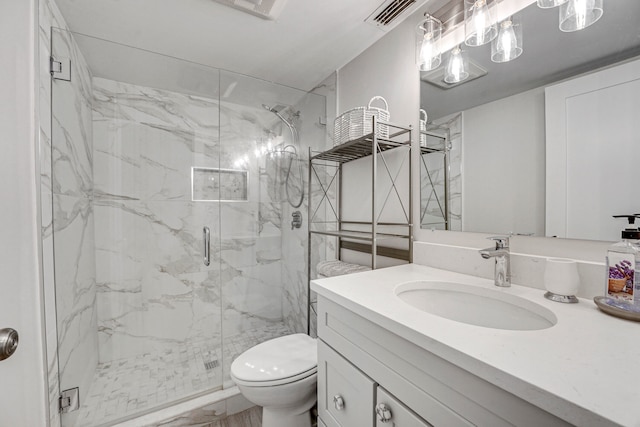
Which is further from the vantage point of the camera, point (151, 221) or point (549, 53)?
point (151, 221)

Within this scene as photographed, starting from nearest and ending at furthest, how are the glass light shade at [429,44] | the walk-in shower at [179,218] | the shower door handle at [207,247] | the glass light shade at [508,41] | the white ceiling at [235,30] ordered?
the glass light shade at [508,41], the glass light shade at [429,44], the white ceiling at [235,30], the walk-in shower at [179,218], the shower door handle at [207,247]

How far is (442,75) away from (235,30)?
118 cm

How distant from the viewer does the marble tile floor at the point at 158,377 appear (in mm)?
1428

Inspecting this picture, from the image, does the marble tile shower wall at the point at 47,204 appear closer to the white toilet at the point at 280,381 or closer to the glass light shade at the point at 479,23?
the white toilet at the point at 280,381

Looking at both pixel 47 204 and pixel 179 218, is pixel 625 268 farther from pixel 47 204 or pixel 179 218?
pixel 179 218

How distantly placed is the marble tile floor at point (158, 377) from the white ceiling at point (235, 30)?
2049mm

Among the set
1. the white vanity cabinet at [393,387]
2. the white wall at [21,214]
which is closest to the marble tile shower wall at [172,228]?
the white wall at [21,214]

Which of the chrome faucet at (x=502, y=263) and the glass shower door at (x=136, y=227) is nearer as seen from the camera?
the chrome faucet at (x=502, y=263)

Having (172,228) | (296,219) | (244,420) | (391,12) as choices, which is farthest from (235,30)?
(244,420)

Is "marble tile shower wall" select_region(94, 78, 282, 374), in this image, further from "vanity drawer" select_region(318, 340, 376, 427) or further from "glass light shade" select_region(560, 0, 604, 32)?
"glass light shade" select_region(560, 0, 604, 32)

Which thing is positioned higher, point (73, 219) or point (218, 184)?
point (218, 184)

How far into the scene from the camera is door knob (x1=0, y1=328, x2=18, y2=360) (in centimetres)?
62

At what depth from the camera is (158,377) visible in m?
1.72

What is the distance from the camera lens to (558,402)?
370 mm
